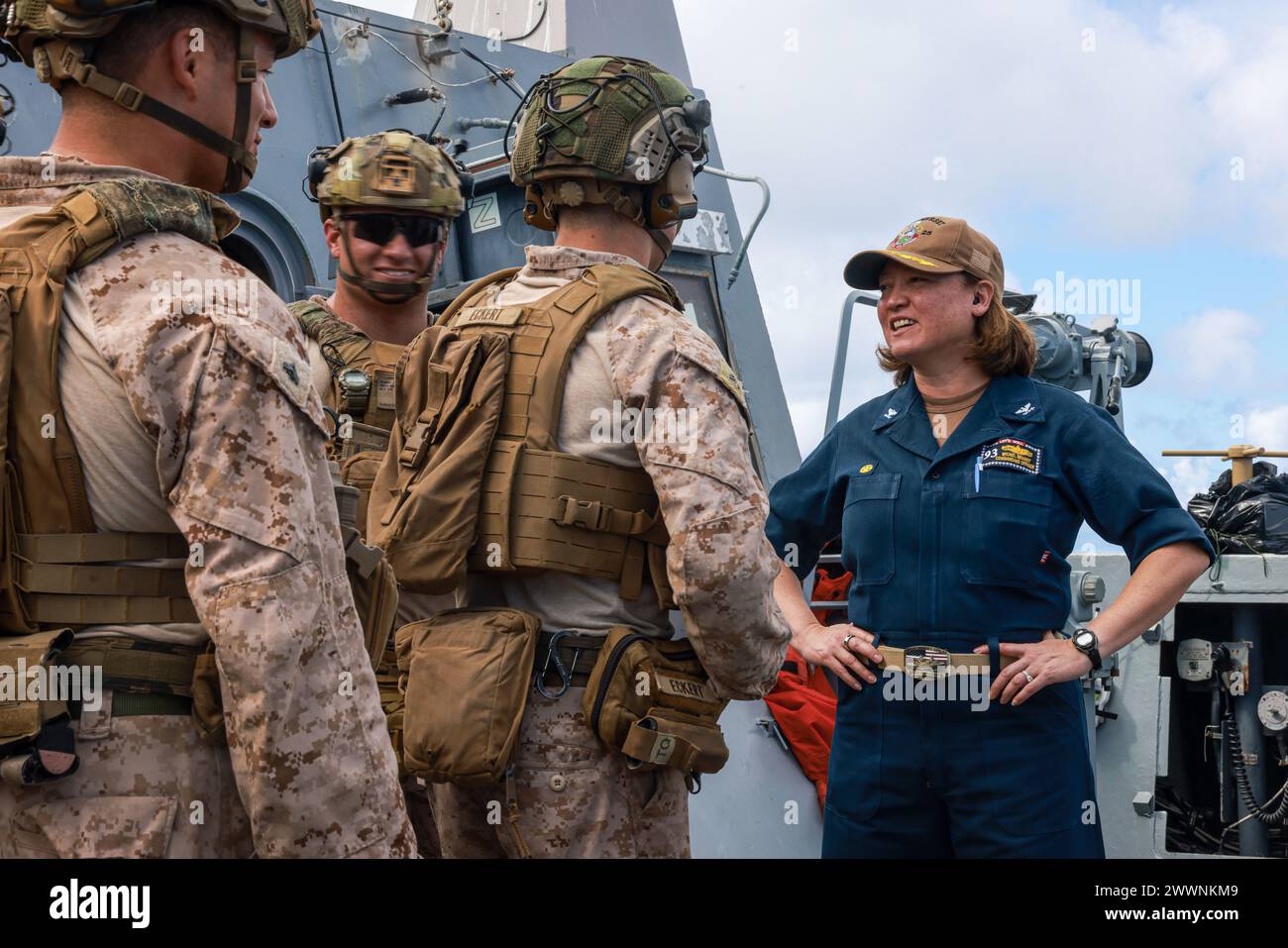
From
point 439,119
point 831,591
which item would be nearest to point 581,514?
point 831,591

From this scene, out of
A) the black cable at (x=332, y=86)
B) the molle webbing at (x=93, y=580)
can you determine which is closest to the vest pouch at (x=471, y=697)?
the molle webbing at (x=93, y=580)

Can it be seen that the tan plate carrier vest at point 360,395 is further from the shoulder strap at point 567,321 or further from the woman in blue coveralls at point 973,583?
the woman in blue coveralls at point 973,583

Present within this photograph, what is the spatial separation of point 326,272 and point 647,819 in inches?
124

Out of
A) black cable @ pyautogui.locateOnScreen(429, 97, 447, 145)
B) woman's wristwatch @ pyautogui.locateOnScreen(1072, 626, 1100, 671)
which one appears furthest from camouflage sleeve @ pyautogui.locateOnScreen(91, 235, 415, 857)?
black cable @ pyautogui.locateOnScreen(429, 97, 447, 145)

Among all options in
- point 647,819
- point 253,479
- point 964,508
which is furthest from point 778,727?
point 253,479

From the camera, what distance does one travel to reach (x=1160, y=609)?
329 centimetres

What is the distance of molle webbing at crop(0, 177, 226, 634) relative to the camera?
6.23ft

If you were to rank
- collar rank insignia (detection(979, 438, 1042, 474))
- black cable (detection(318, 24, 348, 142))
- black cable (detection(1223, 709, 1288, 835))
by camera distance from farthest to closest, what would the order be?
black cable (detection(318, 24, 348, 142)) → black cable (detection(1223, 709, 1288, 835)) → collar rank insignia (detection(979, 438, 1042, 474))

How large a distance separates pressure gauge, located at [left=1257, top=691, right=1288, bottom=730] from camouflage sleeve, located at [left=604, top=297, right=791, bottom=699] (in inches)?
135

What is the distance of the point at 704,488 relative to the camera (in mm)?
2641

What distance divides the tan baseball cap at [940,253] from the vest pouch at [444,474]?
1.10 metres

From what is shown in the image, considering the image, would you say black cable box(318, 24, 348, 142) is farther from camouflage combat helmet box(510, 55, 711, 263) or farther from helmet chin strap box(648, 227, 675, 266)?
helmet chin strap box(648, 227, 675, 266)

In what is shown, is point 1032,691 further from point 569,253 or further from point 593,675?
point 569,253

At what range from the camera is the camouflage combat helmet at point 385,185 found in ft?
12.7
